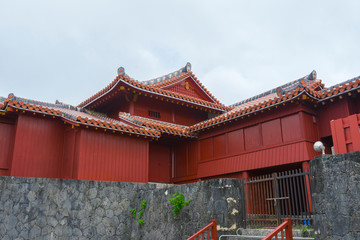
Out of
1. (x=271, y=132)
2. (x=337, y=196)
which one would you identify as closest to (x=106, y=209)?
(x=271, y=132)

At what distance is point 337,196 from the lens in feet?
23.5

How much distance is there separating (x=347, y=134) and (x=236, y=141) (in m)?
6.93

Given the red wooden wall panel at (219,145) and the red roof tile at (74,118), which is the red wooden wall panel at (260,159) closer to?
the red wooden wall panel at (219,145)

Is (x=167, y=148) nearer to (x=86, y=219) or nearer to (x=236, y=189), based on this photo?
(x=86, y=219)

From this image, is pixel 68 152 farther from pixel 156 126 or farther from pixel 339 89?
pixel 339 89

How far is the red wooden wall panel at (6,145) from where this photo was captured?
508 inches

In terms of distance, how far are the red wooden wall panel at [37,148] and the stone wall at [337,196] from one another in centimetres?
1002

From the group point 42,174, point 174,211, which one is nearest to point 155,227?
point 174,211

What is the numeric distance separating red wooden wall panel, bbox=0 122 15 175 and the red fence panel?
37.0 feet

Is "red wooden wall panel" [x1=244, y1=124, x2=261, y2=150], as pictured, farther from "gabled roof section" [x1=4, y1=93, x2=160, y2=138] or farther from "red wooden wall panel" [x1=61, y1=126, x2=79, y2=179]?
"red wooden wall panel" [x1=61, y1=126, x2=79, y2=179]

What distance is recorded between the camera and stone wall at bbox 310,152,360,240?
685 cm

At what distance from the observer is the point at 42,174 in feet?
43.8

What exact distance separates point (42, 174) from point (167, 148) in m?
6.54

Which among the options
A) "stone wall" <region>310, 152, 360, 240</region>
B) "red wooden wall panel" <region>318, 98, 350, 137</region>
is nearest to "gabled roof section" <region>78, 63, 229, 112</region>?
"red wooden wall panel" <region>318, 98, 350, 137</region>
